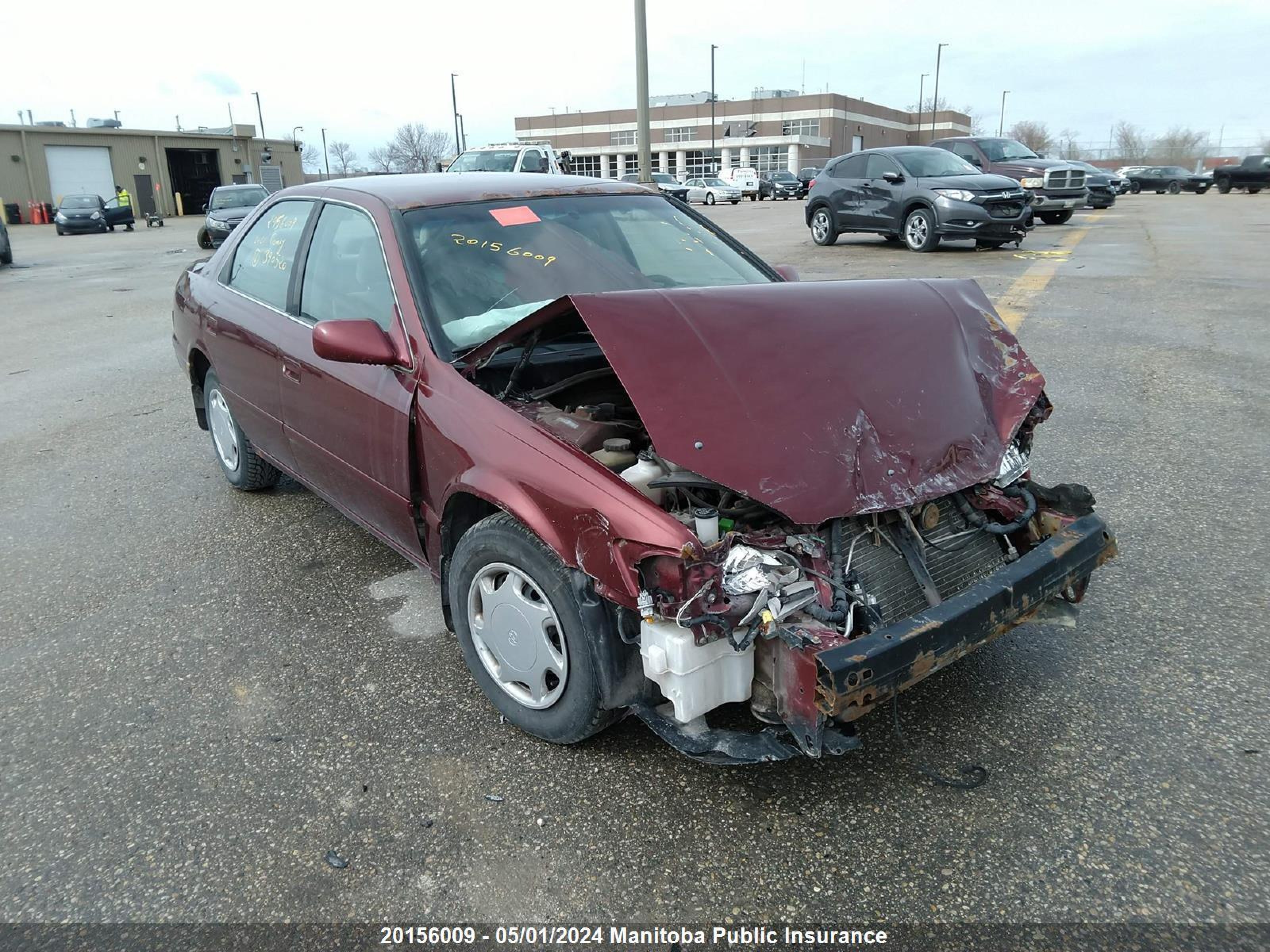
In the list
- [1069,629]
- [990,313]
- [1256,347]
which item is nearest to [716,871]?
[1069,629]

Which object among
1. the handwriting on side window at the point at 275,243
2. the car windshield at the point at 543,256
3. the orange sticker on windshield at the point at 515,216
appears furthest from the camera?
the handwriting on side window at the point at 275,243

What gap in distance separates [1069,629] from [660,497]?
175 cm

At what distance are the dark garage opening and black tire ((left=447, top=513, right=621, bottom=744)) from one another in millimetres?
60226

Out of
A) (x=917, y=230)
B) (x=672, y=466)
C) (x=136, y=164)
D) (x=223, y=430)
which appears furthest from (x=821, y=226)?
(x=136, y=164)

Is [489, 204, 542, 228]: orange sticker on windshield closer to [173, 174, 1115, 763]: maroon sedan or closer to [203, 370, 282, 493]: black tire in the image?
[173, 174, 1115, 763]: maroon sedan

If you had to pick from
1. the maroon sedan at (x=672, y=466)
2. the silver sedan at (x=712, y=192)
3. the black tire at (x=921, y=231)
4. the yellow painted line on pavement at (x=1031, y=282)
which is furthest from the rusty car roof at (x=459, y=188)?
the silver sedan at (x=712, y=192)

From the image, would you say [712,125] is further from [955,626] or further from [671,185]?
[955,626]

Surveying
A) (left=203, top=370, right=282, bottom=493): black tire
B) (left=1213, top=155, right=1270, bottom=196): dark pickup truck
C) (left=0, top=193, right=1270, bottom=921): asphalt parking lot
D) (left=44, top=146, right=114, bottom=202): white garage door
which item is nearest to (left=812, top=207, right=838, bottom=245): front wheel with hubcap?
(left=0, top=193, right=1270, bottom=921): asphalt parking lot

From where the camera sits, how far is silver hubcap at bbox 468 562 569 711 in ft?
8.61

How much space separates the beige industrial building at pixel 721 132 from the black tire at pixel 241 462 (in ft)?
241

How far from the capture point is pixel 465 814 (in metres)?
2.48

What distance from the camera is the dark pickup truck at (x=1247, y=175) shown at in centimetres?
3738

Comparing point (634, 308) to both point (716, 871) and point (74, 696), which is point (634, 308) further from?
point (74, 696)

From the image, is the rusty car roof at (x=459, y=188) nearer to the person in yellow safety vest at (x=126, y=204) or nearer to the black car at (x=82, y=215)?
the black car at (x=82, y=215)
